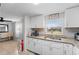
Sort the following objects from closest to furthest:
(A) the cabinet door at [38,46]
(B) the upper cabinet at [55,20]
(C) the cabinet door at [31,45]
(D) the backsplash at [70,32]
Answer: (D) the backsplash at [70,32], (A) the cabinet door at [38,46], (B) the upper cabinet at [55,20], (C) the cabinet door at [31,45]

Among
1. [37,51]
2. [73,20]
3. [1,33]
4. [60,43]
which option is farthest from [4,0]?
[1,33]

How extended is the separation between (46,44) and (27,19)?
7.09 ft

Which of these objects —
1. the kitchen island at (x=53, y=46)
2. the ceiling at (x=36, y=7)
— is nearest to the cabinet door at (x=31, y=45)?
the kitchen island at (x=53, y=46)

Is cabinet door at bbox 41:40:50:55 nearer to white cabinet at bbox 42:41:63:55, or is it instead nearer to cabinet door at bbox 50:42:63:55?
white cabinet at bbox 42:41:63:55

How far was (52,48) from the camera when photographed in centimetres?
291

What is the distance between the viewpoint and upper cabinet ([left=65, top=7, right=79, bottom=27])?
2.71m

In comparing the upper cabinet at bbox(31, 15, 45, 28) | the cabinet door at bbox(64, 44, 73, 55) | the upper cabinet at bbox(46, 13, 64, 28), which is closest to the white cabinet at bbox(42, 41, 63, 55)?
the cabinet door at bbox(64, 44, 73, 55)

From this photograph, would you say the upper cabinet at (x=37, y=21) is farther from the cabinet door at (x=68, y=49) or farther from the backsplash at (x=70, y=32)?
the cabinet door at (x=68, y=49)

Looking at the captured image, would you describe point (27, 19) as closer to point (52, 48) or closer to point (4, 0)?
point (52, 48)

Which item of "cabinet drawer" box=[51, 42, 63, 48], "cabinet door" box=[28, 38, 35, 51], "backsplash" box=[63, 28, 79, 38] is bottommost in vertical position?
"cabinet door" box=[28, 38, 35, 51]

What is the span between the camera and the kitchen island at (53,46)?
7.70 feet

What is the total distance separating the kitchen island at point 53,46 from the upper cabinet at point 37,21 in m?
0.79

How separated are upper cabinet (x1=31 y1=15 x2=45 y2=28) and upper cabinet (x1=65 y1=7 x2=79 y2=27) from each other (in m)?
1.51

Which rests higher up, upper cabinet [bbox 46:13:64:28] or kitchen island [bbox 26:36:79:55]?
upper cabinet [bbox 46:13:64:28]
